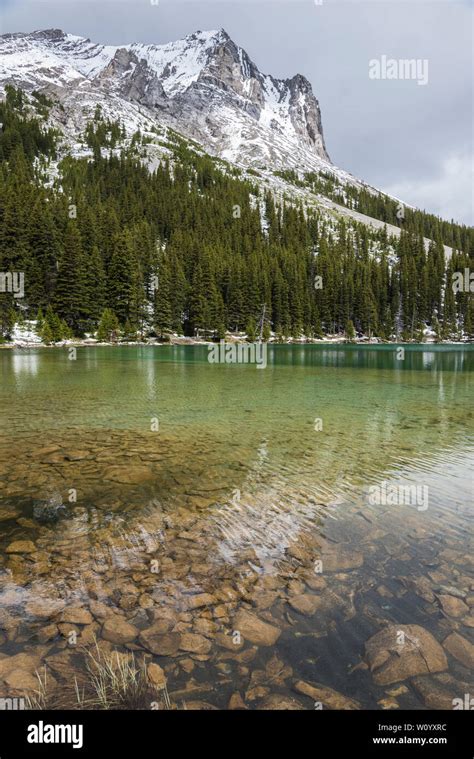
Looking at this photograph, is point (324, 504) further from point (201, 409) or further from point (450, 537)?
point (201, 409)

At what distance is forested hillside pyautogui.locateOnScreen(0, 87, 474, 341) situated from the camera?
7931 centimetres

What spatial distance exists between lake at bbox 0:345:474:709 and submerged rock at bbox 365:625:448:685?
0.02 metres

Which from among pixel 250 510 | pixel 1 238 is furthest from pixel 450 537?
pixel 1 238

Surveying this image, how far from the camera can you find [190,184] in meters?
186

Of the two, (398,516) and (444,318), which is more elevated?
(444,318)

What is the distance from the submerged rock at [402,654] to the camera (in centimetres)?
407

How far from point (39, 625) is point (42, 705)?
3.56 feet

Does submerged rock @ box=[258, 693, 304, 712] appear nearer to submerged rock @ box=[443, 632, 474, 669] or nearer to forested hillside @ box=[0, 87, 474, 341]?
submerged rock @ box=[443, 632, 474, 669]

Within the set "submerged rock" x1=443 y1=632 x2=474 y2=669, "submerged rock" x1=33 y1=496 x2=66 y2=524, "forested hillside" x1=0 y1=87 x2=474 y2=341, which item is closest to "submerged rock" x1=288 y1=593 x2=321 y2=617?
"submerged rock" x1=443 y1=632 x2=474 y2=669

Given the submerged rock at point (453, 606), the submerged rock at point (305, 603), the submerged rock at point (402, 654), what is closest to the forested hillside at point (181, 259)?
the submerged rock at point (305, 603)

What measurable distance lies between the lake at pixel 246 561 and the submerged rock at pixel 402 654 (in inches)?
0.6

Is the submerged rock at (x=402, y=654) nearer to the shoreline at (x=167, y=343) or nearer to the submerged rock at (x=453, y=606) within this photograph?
the submerged rock at (x=453, y=606)
